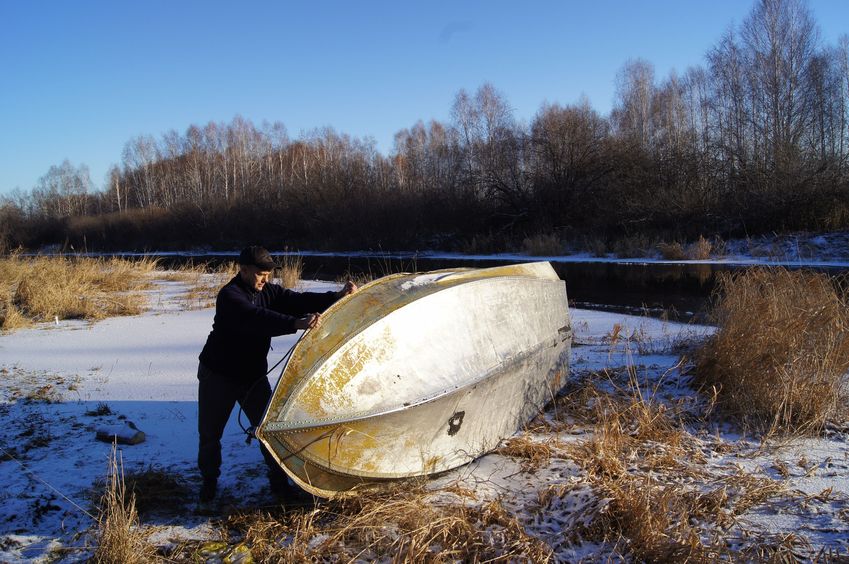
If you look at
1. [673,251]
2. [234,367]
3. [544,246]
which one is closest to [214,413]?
[234,367]

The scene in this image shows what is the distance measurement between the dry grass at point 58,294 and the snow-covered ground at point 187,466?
362 cm

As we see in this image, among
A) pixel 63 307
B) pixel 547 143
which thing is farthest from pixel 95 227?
pixel 63 307

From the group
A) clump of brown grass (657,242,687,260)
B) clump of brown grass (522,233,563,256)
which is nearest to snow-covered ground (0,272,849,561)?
clump of brown grass (657,242,687,260)

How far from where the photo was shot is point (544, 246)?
26.9 metres

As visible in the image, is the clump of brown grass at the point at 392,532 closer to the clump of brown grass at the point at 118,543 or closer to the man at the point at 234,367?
the man at the point at 234,367

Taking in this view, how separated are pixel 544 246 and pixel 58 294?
2128cm

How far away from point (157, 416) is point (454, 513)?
3084 millimetres

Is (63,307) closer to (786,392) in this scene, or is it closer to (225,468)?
(225,468)

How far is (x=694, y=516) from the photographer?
3.02 meters

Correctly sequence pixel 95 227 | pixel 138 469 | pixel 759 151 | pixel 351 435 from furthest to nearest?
pixel 95 227, pixel 759 151, pixel 138 469, pixel 351 435

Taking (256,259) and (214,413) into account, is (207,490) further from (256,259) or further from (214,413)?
(256,259)

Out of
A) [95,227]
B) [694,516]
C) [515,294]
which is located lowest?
[694,516]

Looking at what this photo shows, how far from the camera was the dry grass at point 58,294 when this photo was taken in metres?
9.67

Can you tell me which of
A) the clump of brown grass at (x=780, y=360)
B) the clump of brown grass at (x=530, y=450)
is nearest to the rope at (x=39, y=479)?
the clump of brown grass at (x=530, y=450)
